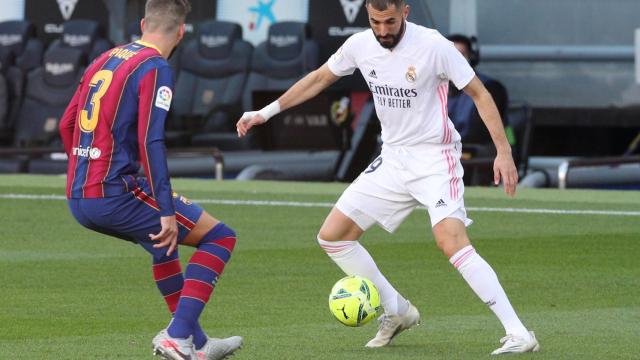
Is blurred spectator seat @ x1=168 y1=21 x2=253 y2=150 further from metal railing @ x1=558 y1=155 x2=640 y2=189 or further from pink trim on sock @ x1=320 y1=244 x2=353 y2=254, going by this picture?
pink trim on sock @ x1=320 y1=244 x2=353 y2=254

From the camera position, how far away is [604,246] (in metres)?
13.7

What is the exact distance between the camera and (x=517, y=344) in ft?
27.1

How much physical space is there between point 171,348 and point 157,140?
3.02 feet

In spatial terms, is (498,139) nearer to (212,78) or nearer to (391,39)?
(391,39)

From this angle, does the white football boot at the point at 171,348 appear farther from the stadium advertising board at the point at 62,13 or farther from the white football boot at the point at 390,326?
the stadium advertising board at the point at 62,13

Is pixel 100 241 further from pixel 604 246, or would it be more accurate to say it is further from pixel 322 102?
pixel 322 102

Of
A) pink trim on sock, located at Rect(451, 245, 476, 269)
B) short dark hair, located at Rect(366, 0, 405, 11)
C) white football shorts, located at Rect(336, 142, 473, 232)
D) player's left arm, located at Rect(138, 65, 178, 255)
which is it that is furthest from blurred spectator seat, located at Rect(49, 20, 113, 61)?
player's left arm, located at Rect(138, 65, 178, 255)

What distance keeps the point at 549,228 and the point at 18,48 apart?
13300mm

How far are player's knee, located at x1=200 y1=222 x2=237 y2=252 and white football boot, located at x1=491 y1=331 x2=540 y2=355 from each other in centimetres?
138

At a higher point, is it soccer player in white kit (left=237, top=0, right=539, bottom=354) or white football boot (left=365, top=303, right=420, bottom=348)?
soccer player in white kit (left=237, top=0, right=539, bottom=354)

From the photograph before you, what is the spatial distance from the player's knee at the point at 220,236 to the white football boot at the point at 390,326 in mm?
1099

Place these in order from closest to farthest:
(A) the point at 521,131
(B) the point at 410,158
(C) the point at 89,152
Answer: (C) the point at 89,152
(B) the point at 410,158
(A) the point at 521,131

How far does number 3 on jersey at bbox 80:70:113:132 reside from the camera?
7.75 metres

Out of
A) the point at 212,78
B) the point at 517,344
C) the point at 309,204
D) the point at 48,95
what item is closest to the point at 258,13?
the point at 212,78
